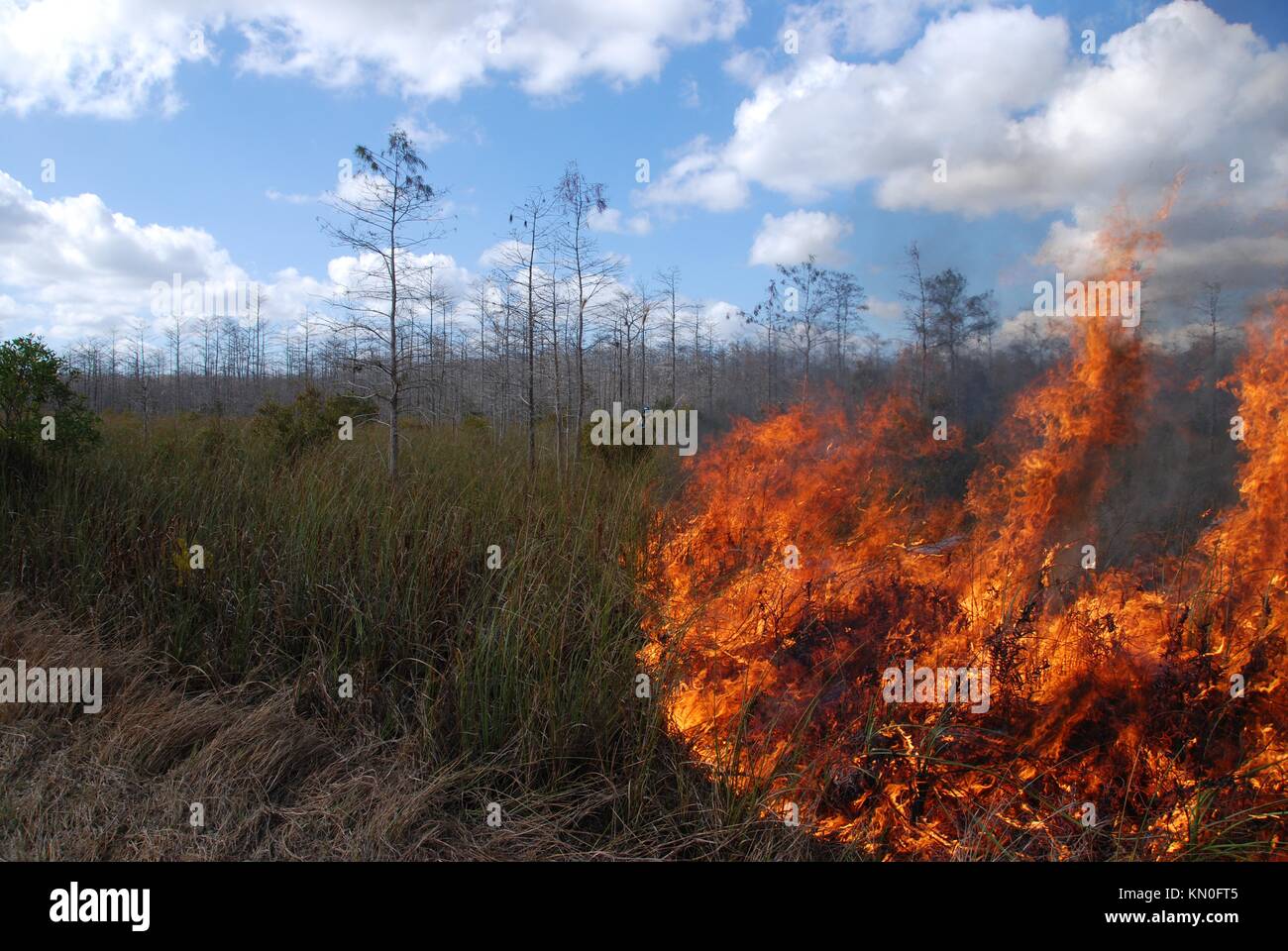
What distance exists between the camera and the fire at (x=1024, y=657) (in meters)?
3.53

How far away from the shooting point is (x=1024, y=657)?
398 cm

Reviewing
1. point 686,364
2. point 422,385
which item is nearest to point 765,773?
point 422,385

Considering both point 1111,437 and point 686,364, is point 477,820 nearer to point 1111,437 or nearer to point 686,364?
point 1111,437

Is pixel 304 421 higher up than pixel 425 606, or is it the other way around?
pixel 304 421

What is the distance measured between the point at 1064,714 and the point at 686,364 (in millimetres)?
11975

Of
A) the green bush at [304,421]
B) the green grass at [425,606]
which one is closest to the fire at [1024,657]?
the green grass at [425,606]

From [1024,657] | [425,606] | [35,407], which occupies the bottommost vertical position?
[1024,657]

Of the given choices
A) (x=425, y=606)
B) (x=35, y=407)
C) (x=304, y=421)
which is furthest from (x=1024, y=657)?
(x=304, y=421)

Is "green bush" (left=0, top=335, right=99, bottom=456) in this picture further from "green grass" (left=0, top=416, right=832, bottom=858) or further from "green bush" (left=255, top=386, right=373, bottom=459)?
"green bush" (left=255, top=386, right=373, bottom=459)

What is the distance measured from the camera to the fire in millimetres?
3525

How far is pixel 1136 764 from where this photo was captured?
139 inches

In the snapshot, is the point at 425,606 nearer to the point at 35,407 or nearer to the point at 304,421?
the point at 35,407

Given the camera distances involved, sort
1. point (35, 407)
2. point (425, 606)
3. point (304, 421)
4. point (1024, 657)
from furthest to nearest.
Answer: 1. point (304, 421)
2. point (35, 407)
3. point (425, 606)
4. point (1024, 657)

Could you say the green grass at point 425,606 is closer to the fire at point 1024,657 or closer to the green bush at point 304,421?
the fire at point 1024,657
